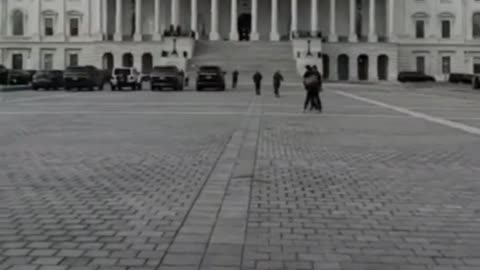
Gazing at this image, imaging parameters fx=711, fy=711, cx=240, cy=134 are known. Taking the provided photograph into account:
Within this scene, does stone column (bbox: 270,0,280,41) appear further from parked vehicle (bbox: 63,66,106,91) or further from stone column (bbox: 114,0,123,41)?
parked vehicle (bbox: 63,66,106,91)

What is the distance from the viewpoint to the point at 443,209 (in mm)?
8219

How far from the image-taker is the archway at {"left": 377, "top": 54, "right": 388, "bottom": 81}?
83750 mm

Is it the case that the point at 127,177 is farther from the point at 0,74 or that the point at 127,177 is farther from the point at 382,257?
the point at 0,74

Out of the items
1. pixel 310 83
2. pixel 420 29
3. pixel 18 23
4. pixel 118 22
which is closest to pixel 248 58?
pixel 118 22

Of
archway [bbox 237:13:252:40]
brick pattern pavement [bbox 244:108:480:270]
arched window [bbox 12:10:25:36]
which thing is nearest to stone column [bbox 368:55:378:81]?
archway [bbox 237:13:252:40]

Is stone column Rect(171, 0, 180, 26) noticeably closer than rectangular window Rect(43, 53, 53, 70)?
Yes

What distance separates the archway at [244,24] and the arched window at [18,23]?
28009mm

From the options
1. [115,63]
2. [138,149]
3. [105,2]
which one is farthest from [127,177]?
[105,2]

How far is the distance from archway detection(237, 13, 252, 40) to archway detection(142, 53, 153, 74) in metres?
12.4

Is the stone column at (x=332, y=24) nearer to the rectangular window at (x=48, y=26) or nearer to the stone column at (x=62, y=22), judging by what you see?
the stone column at (x=62, y=22)

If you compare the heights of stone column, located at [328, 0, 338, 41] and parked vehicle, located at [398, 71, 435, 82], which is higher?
stone column, located at [328, 0, 338, 41]

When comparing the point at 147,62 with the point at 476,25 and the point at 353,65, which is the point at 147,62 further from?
the point at 476,25

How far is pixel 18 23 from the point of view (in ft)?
302

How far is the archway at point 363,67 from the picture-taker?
83312 mm
